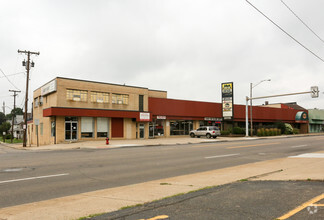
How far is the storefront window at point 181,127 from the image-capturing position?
42.0 meters

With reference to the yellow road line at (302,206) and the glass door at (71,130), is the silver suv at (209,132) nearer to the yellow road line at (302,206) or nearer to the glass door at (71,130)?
the glass door at (71,130)

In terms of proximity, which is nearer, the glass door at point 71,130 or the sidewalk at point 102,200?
the sidewalk at point 102,200

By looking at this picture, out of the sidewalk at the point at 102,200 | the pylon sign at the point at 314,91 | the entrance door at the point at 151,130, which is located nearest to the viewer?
the sidewalk at the point at 102,200

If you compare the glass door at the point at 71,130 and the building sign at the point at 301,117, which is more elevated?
the building sign at the point at 301,117

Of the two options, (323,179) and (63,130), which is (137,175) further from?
(63,130)

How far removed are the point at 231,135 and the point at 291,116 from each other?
2765 centimetres

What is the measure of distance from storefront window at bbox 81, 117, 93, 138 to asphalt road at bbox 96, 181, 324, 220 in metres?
27.2

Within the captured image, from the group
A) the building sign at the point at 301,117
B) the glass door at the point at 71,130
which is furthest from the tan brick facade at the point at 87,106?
the building sign at the point at 301,117

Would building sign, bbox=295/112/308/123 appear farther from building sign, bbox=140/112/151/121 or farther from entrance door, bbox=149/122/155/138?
building sign, bbox=140/112/151/121

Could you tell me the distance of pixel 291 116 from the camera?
63750 millimetres

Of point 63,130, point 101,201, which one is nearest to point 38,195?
point 101,201

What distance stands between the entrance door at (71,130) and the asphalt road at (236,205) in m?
26.9

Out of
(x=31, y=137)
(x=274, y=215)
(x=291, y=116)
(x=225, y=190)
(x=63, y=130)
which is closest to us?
(x=274, y=215)

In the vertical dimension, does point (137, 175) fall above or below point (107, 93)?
below
